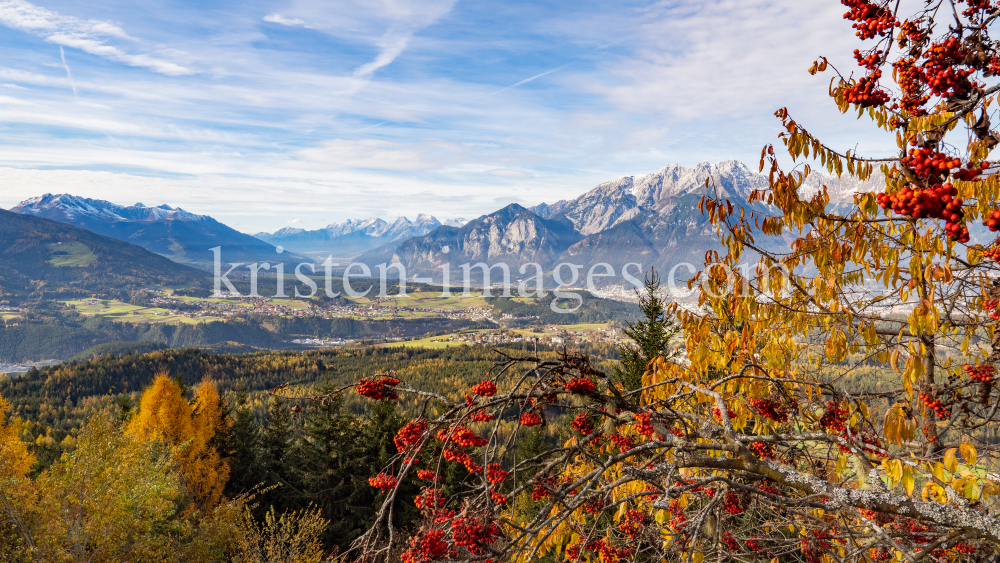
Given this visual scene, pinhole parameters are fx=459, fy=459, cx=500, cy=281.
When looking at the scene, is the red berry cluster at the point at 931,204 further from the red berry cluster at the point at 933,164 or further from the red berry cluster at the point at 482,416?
the red berry cluster at the point at 482,416

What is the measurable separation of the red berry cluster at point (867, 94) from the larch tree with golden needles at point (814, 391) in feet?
0.05

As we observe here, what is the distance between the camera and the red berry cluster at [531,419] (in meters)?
3.29

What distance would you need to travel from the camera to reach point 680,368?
4496 millimetres

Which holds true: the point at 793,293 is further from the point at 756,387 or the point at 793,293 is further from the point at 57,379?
the point at 57,379

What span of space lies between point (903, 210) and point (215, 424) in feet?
124

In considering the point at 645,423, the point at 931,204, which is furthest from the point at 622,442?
the point at 931,204

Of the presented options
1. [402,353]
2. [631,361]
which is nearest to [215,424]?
[631,361]

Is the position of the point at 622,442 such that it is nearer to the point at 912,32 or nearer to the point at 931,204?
the point at 931,204

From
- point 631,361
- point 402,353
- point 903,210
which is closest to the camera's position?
point 903,210

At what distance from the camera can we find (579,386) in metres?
2.93

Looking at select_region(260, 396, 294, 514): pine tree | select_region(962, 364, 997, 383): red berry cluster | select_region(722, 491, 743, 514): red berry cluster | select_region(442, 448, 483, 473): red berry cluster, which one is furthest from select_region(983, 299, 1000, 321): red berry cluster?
select_region(260, 396, 294, 514): pine tree

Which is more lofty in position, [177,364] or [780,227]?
[780,227]

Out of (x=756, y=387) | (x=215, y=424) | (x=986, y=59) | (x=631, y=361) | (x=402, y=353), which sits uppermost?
(x=986, y=59)

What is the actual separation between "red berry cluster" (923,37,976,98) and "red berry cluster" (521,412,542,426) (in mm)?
3505
